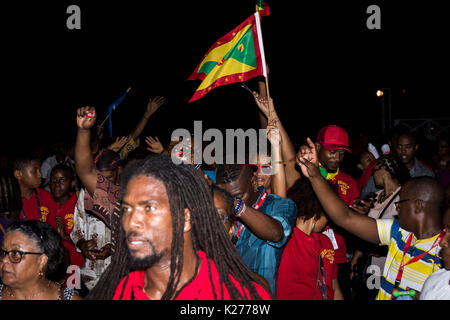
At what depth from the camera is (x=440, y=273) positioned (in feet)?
8.41

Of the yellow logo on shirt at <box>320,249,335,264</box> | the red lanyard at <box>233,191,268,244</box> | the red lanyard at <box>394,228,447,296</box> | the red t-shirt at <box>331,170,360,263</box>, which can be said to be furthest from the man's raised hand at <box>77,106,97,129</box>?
the red t-shirt at <box>331,170,360,263</box>

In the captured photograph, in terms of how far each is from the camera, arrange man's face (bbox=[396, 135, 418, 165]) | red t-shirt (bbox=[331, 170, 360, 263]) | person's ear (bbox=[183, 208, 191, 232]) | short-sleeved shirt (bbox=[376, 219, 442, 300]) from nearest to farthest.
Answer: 1. person's ear (bbox=[183, 208, 191, 232])
2. short-sleeved shirt (bbox=[376, 219, 442, 300])
3. red t-shirt (bbox=[331, 170, 360, 263])
4. man's face (bbox=[396, 135, 418, 165])

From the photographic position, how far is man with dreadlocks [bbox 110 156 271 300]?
196 centimetres

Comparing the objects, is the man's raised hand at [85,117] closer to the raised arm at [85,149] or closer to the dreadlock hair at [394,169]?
the raised arm at [85,149]

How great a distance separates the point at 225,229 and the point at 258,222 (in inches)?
27.1

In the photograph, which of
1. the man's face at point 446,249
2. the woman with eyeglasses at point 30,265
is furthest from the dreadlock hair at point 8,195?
the man's face at point 446,249

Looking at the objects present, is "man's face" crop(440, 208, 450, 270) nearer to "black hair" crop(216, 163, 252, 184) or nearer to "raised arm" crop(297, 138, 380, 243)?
"raised arm" crop(297, 138, 380, 243)

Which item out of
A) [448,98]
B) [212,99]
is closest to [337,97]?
[448,98]

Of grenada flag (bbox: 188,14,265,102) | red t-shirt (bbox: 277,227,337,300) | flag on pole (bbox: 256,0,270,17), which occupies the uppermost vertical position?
flag on pole (bbox: 256,0,270,17)

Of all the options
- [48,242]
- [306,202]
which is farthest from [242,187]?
[48,242]

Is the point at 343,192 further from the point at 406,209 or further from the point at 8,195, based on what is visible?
the point at 8,195

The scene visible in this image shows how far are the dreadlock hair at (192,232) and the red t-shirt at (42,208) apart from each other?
295cm

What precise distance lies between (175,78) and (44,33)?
3.62m

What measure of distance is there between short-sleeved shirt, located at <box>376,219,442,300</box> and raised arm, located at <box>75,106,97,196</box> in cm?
235
